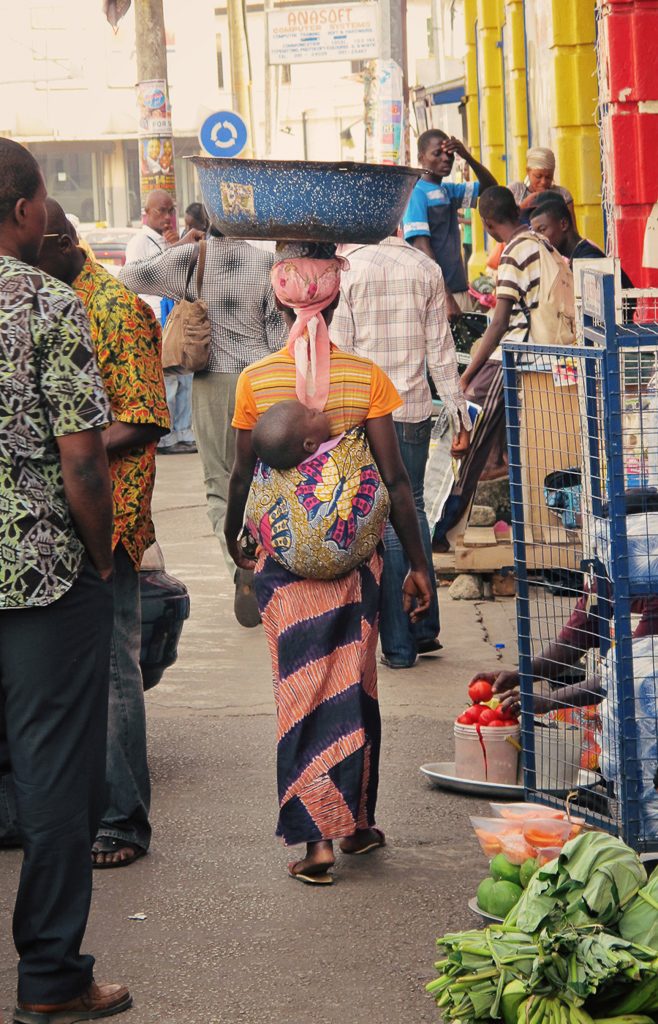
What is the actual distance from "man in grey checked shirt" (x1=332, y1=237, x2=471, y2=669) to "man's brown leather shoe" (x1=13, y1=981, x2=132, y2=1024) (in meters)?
3.42

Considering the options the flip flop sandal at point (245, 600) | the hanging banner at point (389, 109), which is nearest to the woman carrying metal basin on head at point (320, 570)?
the flip flop sandal at point (245, 600)

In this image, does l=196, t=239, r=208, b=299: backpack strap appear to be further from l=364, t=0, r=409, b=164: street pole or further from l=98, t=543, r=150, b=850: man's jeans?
l=364, t=0, r=409, b=164: street pole

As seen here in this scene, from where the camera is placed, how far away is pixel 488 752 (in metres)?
5.25

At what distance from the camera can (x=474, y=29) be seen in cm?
1977

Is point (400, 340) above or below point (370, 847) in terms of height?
above

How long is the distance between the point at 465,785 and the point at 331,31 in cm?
1745

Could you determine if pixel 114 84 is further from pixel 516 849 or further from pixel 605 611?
pixel 516 849

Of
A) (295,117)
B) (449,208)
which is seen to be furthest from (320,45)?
(295,117)

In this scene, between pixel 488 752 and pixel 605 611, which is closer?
pixel 605 611

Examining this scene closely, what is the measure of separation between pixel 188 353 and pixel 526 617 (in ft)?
13.5

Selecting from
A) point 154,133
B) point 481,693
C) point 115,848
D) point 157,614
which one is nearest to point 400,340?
point 157,614

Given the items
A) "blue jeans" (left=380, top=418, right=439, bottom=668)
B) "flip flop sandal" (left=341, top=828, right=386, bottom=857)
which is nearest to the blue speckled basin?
"flip flop sandal" (left=341, top=828, right=386, bottom=857)

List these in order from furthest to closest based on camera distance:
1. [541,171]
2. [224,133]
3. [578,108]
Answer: [224,133] < [578,108] < [541,171]

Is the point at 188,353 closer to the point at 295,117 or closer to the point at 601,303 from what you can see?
the point at 601,303
